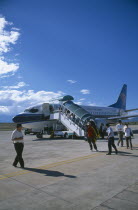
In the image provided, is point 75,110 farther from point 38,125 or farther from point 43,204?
point 43,204

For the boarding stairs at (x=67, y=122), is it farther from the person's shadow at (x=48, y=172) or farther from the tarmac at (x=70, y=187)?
the person's shadow at (x=48, y=172)

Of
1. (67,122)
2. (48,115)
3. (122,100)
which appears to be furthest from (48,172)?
(122,100)

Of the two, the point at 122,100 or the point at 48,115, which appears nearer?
the point at 48,115

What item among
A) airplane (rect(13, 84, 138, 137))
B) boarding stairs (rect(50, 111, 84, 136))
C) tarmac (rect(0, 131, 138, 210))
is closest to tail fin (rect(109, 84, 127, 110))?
airplane (rect(13, 84, 138, 137))

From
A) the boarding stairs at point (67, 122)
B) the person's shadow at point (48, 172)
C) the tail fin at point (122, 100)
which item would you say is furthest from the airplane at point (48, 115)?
the tail fin at point (122, 100)

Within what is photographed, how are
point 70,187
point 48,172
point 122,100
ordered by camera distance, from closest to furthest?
point 70,187
point 48,172
point 122,100

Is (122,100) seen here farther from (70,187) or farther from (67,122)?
(70,187)

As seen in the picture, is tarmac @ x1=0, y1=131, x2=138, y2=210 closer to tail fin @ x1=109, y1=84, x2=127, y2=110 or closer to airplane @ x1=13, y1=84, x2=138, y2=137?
airplane @ x1=13, y1=84, x2=138, y2=137

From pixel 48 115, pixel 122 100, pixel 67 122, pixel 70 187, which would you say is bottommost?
pixel 70 187

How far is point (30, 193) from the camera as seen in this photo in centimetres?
462

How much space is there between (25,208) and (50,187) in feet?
4.21

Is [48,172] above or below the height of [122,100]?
below

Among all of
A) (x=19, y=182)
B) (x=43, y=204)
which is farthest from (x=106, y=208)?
(x=19, y=182)

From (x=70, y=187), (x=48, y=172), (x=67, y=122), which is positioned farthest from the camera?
(x=67, y=122)
